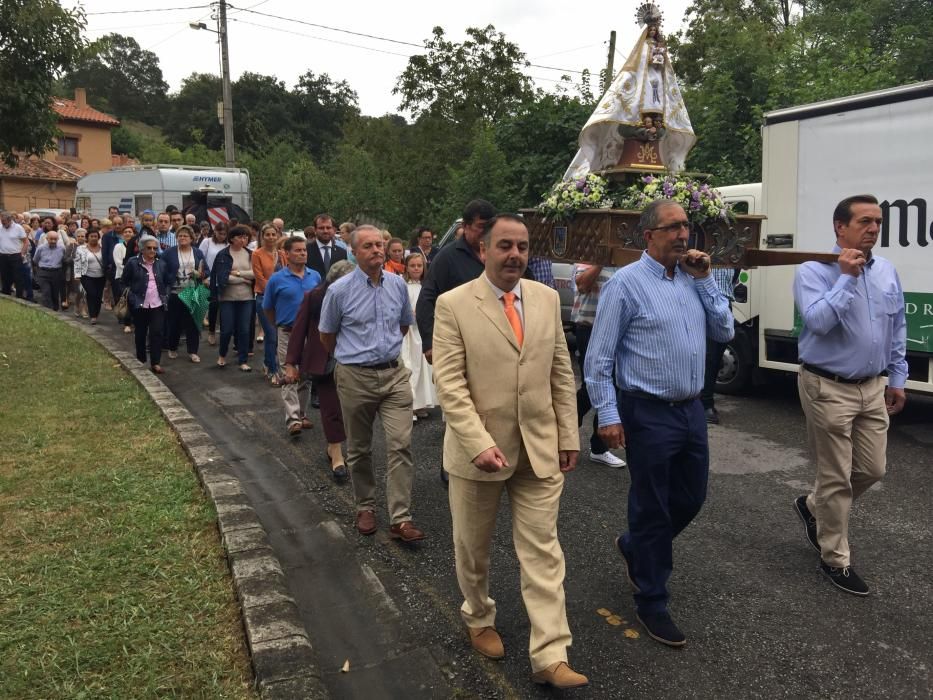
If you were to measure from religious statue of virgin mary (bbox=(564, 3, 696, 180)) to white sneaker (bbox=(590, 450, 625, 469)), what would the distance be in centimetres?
221

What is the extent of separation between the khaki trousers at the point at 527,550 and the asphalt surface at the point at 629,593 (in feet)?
0.82

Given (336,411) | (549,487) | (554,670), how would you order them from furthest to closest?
(336,411)
(549,487)
(554,670)

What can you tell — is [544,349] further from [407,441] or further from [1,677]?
[1,677]

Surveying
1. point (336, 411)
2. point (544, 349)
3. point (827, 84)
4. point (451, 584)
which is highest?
point (827, 84)

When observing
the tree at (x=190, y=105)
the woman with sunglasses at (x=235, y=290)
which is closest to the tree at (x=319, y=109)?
the tree at (x=190, y=105)

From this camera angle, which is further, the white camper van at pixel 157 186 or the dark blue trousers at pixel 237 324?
the white camper van at pixel 157 186

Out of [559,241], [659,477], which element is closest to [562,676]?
[659,477]

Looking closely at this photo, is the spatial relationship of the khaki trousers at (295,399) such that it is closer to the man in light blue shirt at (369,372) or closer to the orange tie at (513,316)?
the man in light blue shirt at (369,372)

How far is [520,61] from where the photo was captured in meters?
26.2

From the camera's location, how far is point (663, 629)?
3705mm

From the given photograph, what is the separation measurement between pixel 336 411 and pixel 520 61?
22.1 metres

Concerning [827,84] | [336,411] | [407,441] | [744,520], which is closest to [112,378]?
[336,411]

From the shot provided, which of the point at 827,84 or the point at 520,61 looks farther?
the point at 520,61

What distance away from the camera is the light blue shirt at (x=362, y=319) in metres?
5.29
